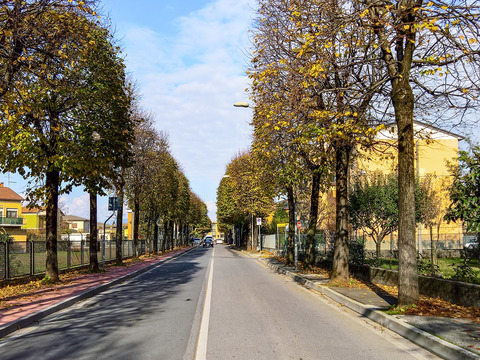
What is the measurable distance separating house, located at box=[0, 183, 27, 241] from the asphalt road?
52.7m

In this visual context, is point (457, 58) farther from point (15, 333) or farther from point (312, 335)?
point (15, 333)

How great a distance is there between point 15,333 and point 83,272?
12299 millimetres

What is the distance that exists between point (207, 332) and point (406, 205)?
16.3 ft

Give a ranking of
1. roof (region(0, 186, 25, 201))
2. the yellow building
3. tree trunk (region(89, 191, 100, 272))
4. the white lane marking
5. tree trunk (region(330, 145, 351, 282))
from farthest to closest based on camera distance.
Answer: roof (region(0, 186, 25, 201)) < tree trunk (region(89, 191, 100, 272)) < tree trunk (region(330, 145, 351, 282)) < the yellow building < the white lane marking

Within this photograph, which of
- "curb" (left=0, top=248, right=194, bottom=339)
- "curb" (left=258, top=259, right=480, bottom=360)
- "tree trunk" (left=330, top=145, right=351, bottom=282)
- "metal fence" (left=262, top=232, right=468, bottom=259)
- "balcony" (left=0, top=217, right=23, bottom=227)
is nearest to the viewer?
"curb" (left=258, top=259, right=480, bottom=360)

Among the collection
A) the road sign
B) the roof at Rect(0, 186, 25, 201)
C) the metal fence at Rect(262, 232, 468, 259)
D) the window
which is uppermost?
the roof at Rect(0, 186, 25, 201)

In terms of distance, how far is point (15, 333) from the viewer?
7.46 m

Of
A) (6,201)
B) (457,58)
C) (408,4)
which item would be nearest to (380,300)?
(457,58)

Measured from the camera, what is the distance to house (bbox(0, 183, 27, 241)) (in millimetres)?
56594

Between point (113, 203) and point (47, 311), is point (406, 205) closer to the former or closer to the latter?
point (47, 311)

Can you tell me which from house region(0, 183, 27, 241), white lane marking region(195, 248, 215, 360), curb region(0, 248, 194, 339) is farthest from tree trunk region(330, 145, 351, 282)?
house region(0, 183, 27, 241)

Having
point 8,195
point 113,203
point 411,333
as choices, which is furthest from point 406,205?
point 8,195

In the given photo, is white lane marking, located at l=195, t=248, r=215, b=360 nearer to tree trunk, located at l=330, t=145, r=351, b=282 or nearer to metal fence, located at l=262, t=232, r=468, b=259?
tree trunk, located at l=330, t=145, r=351, b=282

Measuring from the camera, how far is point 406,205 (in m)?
8.88
